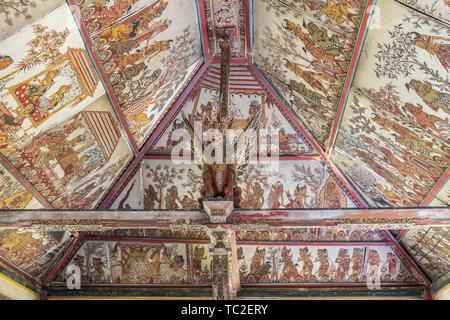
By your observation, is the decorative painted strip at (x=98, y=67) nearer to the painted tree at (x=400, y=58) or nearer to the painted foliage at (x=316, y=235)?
the painted foliage at (x=316, y=235)

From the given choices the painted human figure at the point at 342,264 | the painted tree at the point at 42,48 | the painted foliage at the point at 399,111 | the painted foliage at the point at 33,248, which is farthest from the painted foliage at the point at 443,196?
the painted foliage at the point at 33,248

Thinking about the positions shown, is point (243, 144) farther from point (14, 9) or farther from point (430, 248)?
point (430, 248)

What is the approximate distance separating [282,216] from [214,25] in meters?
3.61

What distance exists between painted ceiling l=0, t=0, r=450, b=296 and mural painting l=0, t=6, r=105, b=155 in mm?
17

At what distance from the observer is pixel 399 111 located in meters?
6.10

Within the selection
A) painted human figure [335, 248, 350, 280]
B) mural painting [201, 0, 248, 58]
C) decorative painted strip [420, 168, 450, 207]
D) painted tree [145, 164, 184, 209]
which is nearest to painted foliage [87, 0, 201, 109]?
mural painting [201, 0, 248, 58]

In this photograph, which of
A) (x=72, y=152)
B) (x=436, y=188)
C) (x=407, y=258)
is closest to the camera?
(x=436, y=188)

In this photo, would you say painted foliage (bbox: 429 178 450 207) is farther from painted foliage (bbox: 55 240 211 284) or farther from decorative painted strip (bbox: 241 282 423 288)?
painted foliage (bbox: 55 240 211 284)

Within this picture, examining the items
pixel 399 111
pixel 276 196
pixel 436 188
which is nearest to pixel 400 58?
pixel 399 111

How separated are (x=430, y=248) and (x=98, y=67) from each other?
618cm

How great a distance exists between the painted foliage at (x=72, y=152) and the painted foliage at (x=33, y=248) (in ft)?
2.51

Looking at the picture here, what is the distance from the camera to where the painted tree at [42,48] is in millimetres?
5191

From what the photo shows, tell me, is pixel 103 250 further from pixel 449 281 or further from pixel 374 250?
pixel 449 281

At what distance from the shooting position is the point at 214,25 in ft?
26.7
